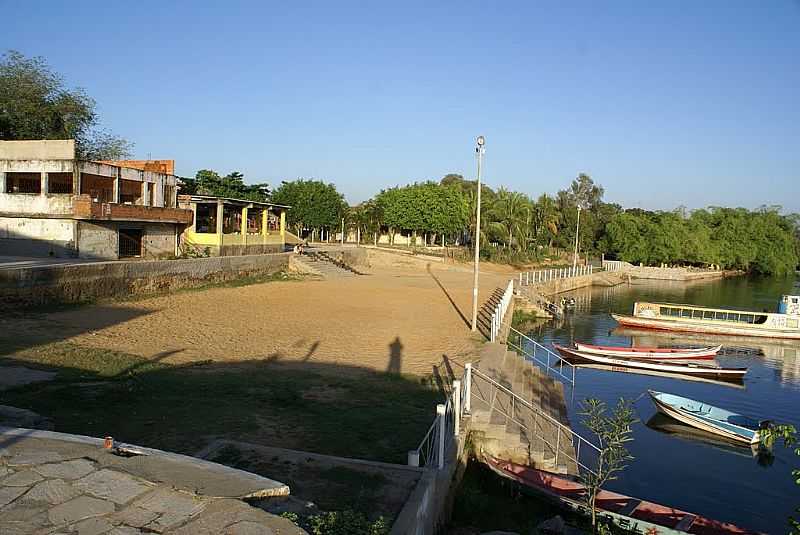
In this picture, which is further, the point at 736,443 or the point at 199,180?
the point at 199,180

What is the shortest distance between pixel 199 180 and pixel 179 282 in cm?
3217

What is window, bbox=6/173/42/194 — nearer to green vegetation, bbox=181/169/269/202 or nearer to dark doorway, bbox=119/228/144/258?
dark doorway, bbox=119/228/144/258

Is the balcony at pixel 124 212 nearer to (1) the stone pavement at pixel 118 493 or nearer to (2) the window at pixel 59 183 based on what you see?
(2) the window at pixel 59 183

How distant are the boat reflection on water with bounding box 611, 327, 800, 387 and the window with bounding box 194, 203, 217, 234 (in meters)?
28.4

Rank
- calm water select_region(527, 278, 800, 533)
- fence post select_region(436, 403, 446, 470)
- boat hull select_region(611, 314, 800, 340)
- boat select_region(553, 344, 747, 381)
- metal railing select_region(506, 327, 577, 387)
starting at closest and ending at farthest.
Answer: fence post select_region(436, 403, 446, 470) < calm water select_region(527, 278, 800, 533) < metal railing select_region(506, 327, 577, 387) < boat select_region(553, 344, 747, 381) < boat hull select_region(611, 314, 800, 340)

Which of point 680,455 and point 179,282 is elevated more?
point 179,282

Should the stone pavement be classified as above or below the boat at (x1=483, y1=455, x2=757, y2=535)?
above

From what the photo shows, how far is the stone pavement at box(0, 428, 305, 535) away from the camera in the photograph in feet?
14.4

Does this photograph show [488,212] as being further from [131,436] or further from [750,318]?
[131,436]

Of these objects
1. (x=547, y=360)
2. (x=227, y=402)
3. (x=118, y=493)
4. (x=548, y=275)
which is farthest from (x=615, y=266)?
(x=118, y=493)

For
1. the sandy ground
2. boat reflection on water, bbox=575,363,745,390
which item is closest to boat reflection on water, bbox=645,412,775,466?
the sandy ground

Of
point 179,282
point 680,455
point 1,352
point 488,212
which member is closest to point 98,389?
point 1,352

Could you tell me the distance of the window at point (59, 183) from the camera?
29484 mm

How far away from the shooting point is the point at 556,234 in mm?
83625
